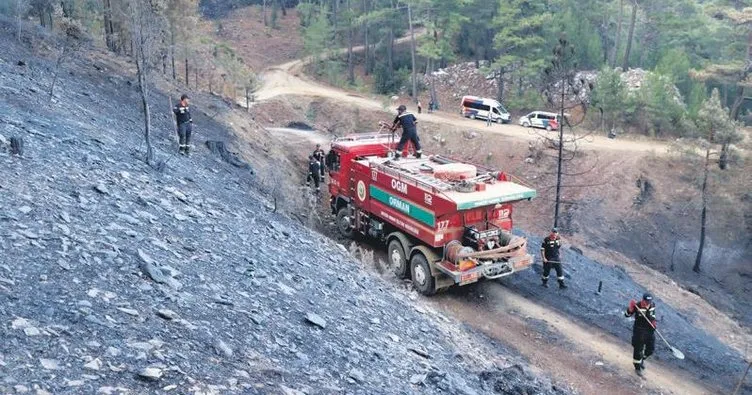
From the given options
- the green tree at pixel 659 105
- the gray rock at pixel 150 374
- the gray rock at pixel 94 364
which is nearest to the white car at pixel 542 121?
the green tree at pixel 659 105

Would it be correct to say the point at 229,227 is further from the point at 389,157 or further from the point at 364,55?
the point at 364,55

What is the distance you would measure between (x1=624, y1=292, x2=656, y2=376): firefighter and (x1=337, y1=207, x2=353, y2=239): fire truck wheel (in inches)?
340

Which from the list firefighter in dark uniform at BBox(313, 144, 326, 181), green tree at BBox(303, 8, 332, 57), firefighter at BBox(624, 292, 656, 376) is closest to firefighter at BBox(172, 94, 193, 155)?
firefighter in dark uniform at BBox(313, 144, 326, 181)

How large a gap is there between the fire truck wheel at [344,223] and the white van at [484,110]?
24906 millimetres

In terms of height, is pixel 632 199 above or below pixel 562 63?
below

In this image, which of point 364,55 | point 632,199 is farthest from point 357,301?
point 364,55

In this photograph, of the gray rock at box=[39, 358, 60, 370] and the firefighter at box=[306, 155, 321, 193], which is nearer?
the gray rock at box=[39, 358, 60, 370]

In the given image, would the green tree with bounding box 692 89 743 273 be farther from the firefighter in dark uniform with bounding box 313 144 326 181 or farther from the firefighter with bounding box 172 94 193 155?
the firefighter with bounding box 172 94 193 155

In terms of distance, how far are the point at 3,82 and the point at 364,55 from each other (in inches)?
1850

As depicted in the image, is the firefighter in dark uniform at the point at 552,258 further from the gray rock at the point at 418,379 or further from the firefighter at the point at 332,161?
the gray rock at the point at 418,379

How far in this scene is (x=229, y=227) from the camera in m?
11.9

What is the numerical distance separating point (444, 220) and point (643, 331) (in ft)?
15.8

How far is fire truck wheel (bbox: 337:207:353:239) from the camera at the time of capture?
18106 millimetres

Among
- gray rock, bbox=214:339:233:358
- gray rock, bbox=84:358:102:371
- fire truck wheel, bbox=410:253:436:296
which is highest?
gray rock, bbox=84:358:102:371
